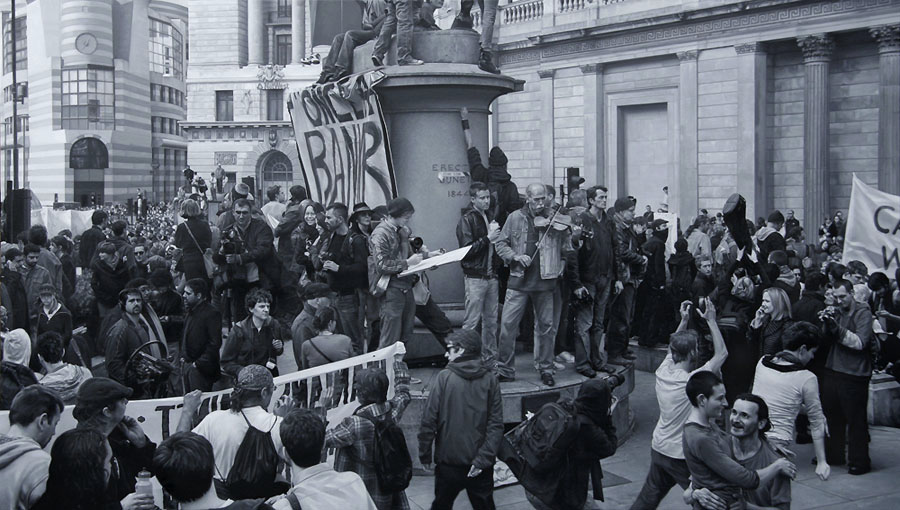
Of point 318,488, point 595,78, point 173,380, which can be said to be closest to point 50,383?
point 173,380

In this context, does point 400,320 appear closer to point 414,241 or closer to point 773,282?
point 414,241

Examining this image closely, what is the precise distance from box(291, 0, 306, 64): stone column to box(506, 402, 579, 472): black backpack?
54571 mm

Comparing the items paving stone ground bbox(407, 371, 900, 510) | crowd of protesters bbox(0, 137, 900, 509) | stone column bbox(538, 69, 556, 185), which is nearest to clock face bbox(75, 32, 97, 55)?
stone column bbox(538, 69, 556, 185)

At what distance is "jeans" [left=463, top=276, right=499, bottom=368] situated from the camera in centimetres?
936

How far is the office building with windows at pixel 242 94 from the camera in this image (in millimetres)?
58125

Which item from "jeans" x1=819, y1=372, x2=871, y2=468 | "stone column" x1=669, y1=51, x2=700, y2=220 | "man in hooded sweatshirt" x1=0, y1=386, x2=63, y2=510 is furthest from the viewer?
"stone column" x1=669, y1=51, x2=700, y2=220

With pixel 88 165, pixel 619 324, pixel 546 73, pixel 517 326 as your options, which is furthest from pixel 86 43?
pixel 517 326

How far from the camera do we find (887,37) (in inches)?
921

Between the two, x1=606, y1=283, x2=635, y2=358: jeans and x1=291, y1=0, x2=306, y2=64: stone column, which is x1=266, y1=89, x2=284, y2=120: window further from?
x1=606, y1=283, x2=635, y2=358: jeans

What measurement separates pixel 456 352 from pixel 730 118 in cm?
2180

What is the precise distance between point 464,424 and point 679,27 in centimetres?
2347

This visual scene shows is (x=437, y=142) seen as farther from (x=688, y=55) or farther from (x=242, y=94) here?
(x=242, y=94)

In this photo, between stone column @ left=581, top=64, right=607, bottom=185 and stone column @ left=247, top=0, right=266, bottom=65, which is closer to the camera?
stone column @ left=581, top=64, right=607, bottom=185

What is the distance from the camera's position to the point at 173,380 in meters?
8.05
